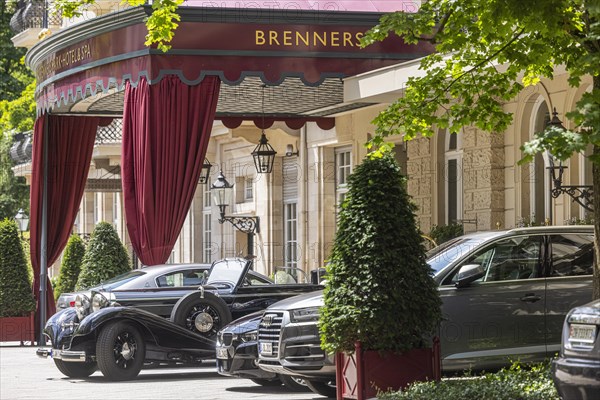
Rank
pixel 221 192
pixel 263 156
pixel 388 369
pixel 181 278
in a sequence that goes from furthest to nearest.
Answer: pixel 221 192, pixel 263 156, pixel 181 278, pixel 388 369

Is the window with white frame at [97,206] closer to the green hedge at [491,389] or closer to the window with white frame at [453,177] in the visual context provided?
the window with white frame at [453,177]

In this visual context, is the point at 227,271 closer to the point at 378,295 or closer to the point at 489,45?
the point at 378,295

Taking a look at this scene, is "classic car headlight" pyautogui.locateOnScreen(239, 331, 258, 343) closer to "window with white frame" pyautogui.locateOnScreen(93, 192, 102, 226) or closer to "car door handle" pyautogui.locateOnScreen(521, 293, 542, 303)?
"car door handle" pyautogui.locateOnScreen(521, 293, 542, 303)

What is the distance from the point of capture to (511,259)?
14.5 meters

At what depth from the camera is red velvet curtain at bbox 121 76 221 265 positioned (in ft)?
63.2

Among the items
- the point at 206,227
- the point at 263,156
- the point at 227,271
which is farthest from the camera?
the point at 206,227

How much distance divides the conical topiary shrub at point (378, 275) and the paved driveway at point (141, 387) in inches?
95.4

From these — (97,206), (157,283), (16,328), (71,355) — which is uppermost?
(97,206)

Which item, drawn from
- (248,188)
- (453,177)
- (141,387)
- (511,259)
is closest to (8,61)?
(248,188)

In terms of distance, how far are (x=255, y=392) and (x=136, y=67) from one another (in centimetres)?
569

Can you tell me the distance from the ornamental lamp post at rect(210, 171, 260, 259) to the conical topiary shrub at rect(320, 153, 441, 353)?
12.5 meters

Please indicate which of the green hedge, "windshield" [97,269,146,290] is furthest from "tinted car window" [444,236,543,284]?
"windshield" [97,269,146,290]

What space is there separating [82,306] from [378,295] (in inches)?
286

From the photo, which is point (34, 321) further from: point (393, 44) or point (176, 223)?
point (393, 44)
